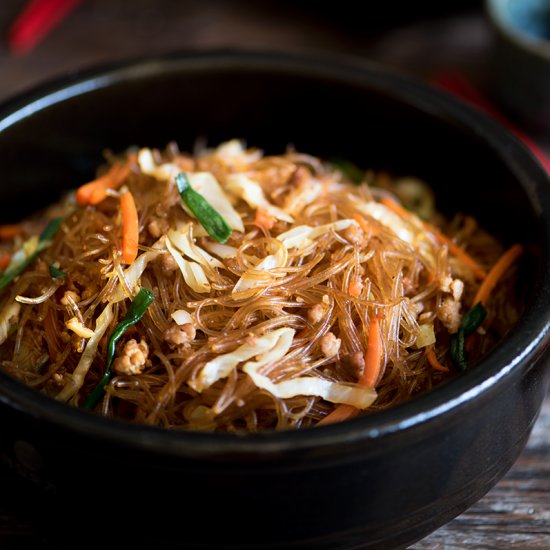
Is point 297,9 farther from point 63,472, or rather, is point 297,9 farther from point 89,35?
point 63,472

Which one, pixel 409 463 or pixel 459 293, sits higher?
pixel 459 293

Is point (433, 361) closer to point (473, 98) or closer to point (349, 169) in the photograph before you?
point (349, 169)

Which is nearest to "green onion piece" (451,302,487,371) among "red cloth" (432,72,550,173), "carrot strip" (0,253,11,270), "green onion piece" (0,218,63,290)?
"green onion piece" (0,218,63,290)

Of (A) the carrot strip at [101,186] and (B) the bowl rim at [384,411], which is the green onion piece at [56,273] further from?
(B) the bowl rim at [384,411]

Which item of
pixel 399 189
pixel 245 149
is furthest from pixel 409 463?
pixel 245 149

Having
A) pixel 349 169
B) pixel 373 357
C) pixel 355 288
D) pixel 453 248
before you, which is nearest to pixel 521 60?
pixel 349 169
